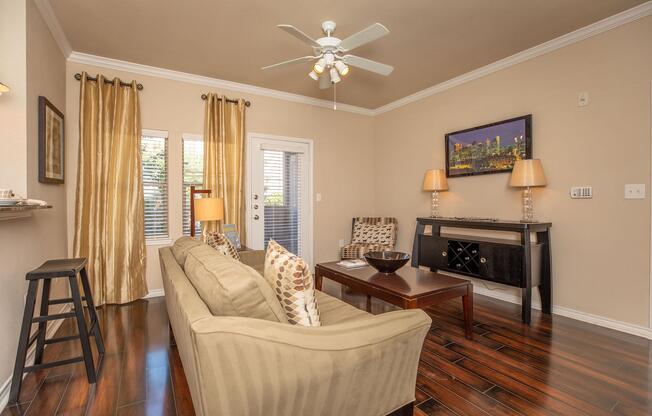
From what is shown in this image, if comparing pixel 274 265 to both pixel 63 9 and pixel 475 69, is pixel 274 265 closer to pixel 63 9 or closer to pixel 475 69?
pixel 63 9

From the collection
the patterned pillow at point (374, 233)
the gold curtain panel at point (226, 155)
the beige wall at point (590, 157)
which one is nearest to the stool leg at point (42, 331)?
the gold curtain panel at point (226, 155)

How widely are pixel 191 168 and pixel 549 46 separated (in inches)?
160

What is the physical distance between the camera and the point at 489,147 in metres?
3.69

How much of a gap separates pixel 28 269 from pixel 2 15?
170cm

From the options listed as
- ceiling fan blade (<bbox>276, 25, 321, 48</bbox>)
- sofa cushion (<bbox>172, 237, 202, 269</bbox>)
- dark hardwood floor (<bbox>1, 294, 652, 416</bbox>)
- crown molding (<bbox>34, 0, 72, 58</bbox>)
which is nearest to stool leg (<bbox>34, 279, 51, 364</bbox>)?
dark hardwood floor (<bbox>1, 294, 652, 416</bbox>)

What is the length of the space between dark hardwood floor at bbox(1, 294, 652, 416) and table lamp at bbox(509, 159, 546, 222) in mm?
1155

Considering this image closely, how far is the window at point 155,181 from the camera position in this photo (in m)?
3.73

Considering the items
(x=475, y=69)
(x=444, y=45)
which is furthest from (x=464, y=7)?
(x=475, y=69)

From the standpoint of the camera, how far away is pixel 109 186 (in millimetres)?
3443

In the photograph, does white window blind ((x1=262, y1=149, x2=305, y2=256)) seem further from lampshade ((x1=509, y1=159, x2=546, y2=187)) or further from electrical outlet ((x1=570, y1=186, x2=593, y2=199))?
electrical outlet ((x1=570, y1=186, x2=593, y2=199))

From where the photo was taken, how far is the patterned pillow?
15.2 feet

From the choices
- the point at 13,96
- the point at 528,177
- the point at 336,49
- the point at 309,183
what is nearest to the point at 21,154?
the point at 13,96

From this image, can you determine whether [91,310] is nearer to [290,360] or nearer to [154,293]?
[154,293]

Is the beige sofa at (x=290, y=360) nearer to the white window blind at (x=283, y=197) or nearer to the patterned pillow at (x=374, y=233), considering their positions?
the white window blind at (x=283, y=197)
